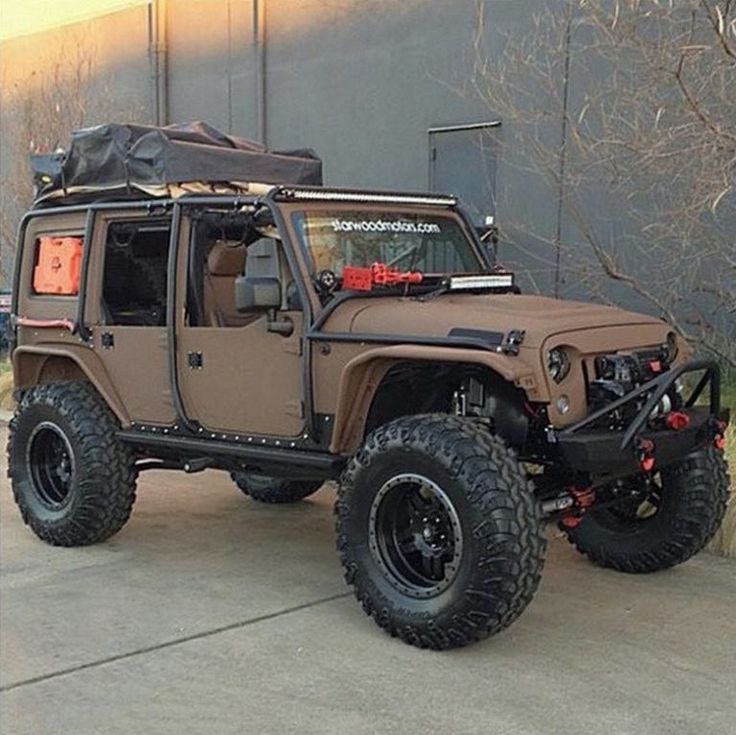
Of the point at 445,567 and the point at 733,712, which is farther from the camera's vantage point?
the point at 445,567

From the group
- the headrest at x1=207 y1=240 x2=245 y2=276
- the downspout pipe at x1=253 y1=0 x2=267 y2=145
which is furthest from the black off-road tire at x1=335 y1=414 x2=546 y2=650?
the downspout pipe at x1=253 y1=0 x2=267 y2=145

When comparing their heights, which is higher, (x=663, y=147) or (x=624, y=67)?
(x=624, y=67)

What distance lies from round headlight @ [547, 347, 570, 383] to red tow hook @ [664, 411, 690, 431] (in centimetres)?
56

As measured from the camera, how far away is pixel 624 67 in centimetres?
835

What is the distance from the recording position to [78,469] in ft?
19.1

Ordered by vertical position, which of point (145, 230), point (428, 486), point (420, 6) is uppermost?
point (420, 6)

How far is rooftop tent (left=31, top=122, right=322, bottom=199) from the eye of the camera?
5742 millimetres

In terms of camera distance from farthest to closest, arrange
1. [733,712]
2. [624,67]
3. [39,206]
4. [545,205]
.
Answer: [545,205]
[624,67]
[39,206]
[733,712]

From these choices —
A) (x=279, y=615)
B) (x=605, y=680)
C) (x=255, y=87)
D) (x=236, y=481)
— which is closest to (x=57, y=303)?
(x=236, y=481)

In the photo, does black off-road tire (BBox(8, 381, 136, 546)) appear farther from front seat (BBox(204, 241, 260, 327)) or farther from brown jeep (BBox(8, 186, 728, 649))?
front seat (BBox(204, 241, 260, 327))

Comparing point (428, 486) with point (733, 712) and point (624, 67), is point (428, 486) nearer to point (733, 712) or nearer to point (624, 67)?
point (733, 712)

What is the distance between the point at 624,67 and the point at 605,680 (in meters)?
5.70

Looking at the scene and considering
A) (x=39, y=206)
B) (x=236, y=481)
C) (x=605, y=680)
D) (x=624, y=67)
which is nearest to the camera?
(x=605, y=680)

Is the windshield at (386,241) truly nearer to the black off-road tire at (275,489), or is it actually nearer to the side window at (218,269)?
the side window at (218,269)
